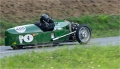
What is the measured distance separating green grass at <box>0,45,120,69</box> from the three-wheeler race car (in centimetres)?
398

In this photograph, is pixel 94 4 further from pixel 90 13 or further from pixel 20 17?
pixel 20 17

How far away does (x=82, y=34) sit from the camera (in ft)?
59.5

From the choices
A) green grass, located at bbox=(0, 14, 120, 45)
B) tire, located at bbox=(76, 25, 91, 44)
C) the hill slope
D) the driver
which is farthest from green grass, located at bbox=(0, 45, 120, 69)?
the hill slope

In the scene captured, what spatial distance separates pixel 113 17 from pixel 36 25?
31.4 ft

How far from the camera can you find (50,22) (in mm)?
17797

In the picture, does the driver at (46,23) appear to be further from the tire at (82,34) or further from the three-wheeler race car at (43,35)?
the tire at (82,34)

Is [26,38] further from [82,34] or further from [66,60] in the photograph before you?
[66,60]

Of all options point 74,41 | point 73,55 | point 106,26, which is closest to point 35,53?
point 73,55

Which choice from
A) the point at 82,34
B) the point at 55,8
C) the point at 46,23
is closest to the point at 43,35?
the point at 46,23

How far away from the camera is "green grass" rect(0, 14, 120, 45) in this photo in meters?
22.5

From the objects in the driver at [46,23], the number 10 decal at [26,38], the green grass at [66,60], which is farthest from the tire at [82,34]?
the green grass at [66,60]

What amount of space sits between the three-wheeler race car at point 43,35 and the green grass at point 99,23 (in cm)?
392

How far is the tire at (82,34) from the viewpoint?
58.7 feet

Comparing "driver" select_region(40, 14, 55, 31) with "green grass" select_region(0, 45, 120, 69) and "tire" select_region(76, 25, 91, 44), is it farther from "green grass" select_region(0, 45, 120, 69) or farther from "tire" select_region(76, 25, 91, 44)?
"green grass" select_region(0, 45, 120, 69)
